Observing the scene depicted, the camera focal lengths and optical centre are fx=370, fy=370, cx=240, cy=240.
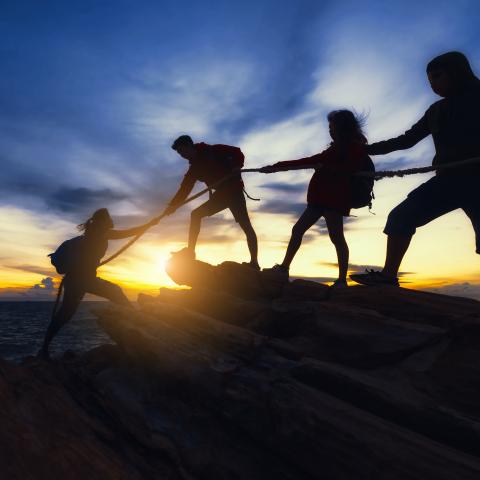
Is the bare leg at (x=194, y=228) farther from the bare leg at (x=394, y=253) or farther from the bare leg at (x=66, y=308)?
the bare leg at (x=394, y=253)

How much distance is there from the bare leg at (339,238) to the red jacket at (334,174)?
19 centimetres

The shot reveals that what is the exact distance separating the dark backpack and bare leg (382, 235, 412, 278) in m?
7.57

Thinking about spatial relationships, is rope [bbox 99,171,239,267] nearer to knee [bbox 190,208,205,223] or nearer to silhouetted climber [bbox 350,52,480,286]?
knee [bbox 190,208,205,223]

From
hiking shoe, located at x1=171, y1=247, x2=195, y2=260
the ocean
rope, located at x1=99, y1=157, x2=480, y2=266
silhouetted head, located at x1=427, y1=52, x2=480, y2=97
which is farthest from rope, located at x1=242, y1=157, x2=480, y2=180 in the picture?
the ocean

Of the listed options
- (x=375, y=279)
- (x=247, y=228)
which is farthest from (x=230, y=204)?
(x=375, y=279)

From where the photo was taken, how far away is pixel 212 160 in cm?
920

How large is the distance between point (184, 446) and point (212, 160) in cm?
630

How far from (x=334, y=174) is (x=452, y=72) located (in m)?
2.72

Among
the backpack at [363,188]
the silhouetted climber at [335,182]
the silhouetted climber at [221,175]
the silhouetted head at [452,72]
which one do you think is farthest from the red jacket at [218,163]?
the silhouetted head at [452,72]

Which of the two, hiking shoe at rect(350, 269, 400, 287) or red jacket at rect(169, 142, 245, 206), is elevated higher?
red jacket at rect(169, 142, 245, 206)

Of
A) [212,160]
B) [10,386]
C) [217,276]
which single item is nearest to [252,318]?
[217,276]

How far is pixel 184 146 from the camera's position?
9.02 m

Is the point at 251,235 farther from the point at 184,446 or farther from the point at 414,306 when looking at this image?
the point at 184,446

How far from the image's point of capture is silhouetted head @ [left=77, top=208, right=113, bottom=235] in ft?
32.8
